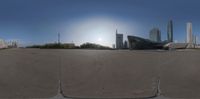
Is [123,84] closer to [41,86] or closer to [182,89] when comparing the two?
[182,89]

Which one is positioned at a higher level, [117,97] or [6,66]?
[6,66]

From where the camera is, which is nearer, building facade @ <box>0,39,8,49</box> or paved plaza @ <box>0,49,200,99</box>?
paved plaza @ <box>0,49,200,99</box>

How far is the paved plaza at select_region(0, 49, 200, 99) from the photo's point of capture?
1032 centimetres

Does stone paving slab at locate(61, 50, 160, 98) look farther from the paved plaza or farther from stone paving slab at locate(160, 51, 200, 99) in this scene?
stone paving slab at locate(160, 51, 200, 99)

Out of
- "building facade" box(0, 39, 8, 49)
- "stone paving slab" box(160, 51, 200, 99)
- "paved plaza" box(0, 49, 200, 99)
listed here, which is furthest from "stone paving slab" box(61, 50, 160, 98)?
"building facade" box(0, 39, 8, 49)

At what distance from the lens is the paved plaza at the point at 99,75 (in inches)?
406

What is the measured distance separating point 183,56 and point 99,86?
16.1 ft

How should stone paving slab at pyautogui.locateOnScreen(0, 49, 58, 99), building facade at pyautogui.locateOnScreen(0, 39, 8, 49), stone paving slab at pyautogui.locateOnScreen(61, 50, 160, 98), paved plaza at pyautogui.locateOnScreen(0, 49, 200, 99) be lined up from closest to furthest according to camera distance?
stone paving slab at pyautogui.locateOnScreen(0, 49, 58, 99) → paved plaza at pyautogui.locateOnScreen(0, 49, 200, 99) → stone paving slab at pyautogui.locateOnScreen(61, 50, 160, 98) → building facade at pyautogui.locateOnScreen(0, 39, 8, 49)

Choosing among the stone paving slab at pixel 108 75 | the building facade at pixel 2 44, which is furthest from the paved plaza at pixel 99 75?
the building facade at pixel 2 44

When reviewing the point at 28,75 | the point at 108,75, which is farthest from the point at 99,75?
the point at 28,75

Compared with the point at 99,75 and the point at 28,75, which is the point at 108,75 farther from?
the point at 28,75

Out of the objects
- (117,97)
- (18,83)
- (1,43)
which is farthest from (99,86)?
(1,43)

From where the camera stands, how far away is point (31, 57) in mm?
13484

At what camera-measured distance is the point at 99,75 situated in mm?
12133
